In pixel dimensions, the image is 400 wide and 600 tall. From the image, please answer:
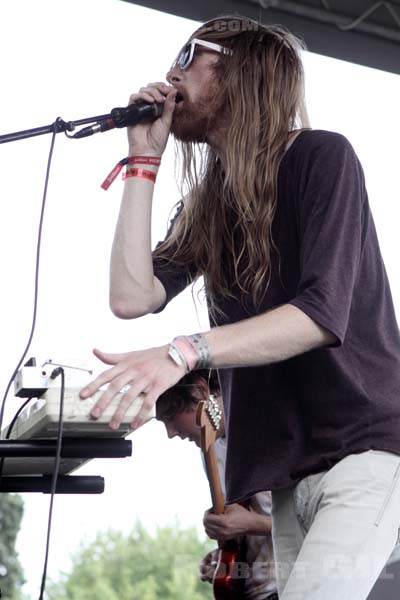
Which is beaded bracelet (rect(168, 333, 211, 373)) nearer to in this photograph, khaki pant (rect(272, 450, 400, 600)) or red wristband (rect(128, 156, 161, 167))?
khaki pant (rect(272, 450, 400, 600))

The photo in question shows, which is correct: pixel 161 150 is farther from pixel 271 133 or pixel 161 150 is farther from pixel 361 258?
pixel 361 258

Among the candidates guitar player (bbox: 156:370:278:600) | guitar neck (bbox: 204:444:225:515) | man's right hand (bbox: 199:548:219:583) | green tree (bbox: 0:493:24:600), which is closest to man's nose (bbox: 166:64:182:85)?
guitar player (bbox: 156:370:278:600)

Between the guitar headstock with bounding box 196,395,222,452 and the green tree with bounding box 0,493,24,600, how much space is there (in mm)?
10289

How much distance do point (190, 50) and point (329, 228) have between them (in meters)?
0.68

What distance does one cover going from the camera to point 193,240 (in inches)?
82.0

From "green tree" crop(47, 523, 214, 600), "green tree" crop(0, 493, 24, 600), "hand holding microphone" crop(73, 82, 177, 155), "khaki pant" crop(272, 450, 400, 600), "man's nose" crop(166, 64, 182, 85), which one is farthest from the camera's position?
"green tree" crop(47, 523, 214, 600)

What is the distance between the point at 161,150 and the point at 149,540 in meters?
12.7

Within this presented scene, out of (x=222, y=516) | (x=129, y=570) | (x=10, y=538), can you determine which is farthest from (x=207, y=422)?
(x=129, y=570)

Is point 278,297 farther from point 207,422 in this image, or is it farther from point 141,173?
point 207,422

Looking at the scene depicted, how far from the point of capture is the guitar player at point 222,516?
3213 millimetres

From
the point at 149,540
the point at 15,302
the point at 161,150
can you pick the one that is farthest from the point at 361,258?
the point at 149,540

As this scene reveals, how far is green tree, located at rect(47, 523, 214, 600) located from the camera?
1397cm

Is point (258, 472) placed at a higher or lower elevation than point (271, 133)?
lower

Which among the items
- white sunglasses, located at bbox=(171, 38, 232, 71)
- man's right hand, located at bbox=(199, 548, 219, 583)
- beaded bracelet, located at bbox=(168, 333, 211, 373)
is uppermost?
white sunglasses, located at bbox=(171, 38, 232, 71)
